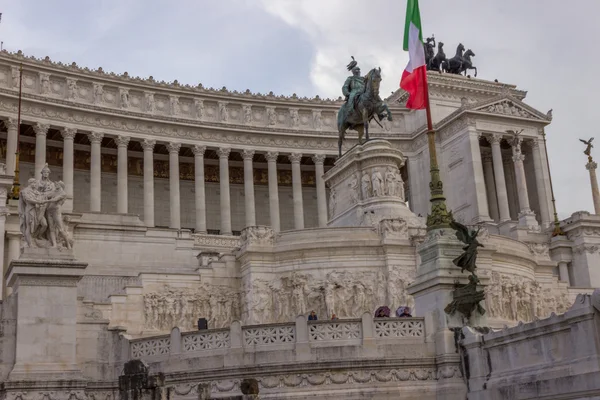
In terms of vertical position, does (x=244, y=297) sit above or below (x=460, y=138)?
below

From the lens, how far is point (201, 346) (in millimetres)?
21031

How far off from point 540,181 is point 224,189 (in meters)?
27.8

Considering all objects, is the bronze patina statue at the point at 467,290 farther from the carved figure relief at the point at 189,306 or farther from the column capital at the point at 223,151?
the column capital at the point at 223,151

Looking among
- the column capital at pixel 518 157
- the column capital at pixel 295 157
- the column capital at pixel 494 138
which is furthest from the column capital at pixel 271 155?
the column capital at pixel 518 157

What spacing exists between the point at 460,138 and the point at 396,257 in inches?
1478

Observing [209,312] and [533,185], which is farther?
[533,185]

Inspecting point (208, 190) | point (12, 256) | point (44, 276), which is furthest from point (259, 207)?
point (44, 276)

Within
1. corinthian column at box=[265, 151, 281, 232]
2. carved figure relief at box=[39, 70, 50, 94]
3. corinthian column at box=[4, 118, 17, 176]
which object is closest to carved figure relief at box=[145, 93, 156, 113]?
carved figure relief at box=[39, 70, 50, 94]

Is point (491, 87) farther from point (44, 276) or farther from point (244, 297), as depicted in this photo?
point (44, 276)

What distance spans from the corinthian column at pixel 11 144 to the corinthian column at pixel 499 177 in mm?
39393

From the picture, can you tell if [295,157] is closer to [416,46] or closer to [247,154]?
[247,154]

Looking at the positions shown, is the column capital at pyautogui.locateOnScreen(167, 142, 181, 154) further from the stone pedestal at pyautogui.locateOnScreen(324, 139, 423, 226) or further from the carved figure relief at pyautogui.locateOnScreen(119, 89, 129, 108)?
the stone pedestal at pyautogui.locateOnScreen(324, 139, 423, 226)

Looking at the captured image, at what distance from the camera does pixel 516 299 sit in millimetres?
37500

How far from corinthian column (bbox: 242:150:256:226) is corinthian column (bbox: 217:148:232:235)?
158cm
